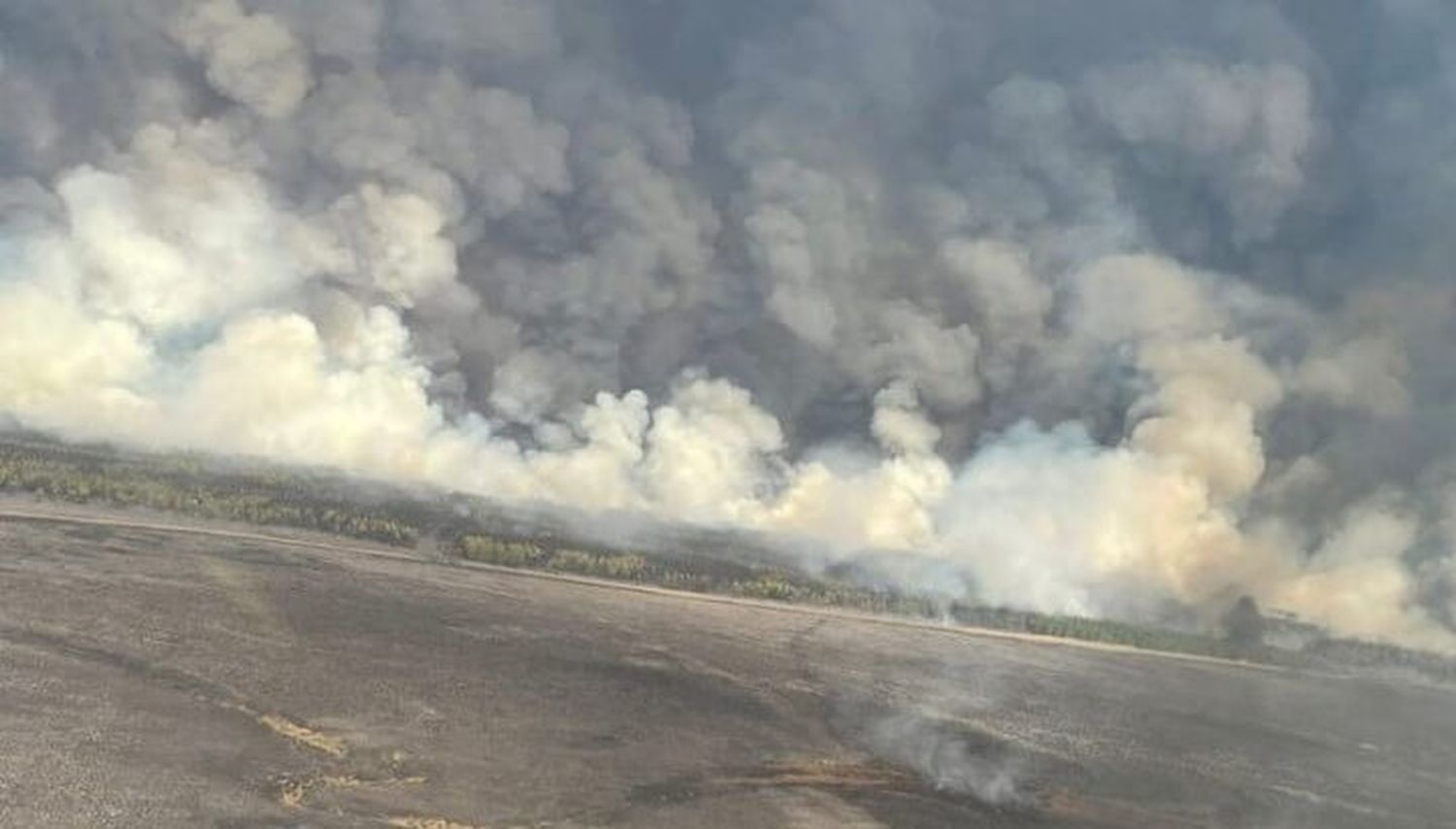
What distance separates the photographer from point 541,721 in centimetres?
6369

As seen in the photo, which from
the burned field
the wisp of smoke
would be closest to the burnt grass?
the burned field

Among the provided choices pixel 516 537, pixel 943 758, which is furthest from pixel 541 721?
pixel 516 537

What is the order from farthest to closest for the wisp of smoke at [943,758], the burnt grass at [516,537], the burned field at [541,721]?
the burnt grass at [516,537]
the wisp of smoke at [943,758]
the burned field at [541,721]

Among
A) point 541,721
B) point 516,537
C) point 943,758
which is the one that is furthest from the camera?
point 516,537

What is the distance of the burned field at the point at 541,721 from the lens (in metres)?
48.8

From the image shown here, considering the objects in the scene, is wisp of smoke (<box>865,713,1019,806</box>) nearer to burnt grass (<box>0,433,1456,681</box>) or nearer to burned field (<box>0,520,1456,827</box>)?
burned field (<box>0,520,1456,827</box>)

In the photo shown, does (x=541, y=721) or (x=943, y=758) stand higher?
(x=943, y=758)

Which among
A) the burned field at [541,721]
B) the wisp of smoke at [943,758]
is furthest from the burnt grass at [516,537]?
the wisp of smoke at [943,758]

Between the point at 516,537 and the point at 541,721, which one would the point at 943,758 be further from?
the point at 516,537

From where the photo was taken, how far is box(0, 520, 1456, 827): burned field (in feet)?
160

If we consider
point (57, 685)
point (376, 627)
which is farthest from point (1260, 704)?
point (57, 685)

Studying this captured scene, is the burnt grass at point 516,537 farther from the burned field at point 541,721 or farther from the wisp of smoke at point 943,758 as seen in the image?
the wisp of smoke at point 943,758

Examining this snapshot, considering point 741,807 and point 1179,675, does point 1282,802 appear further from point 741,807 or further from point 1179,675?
point 1179,675

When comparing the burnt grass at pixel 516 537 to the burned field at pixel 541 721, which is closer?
the burned field at pixel 541 721
